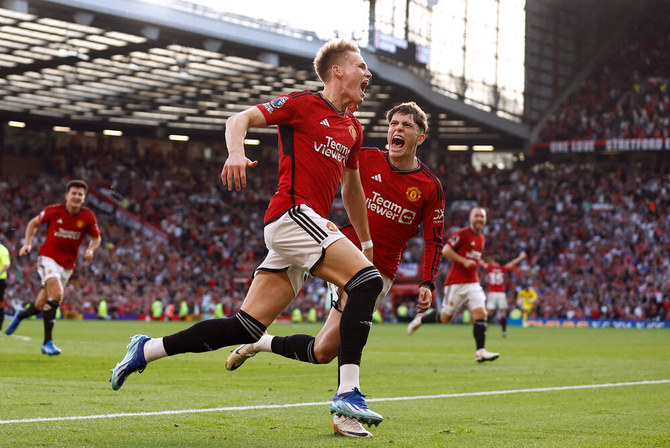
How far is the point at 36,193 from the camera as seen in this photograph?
4003cm

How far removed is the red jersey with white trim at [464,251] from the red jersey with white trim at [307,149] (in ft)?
28.1

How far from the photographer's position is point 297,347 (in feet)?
20.2

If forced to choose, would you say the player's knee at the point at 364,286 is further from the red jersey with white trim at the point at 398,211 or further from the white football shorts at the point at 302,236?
the red jersey with white trim at the point at 398,211

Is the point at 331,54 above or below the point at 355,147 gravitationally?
above

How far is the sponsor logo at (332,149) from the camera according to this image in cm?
534

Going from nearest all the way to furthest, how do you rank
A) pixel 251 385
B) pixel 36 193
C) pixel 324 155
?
1. pixel 324 155
2. pixel 251 385
3. pixel 36 193

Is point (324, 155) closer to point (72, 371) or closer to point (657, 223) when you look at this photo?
point (72, 371)

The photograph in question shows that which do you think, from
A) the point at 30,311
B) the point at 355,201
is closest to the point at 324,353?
the point at 355,201

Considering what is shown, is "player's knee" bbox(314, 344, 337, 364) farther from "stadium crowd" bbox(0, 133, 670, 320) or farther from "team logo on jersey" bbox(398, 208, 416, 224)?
"stadium crowd" bbox(0, 133, 670, 320)

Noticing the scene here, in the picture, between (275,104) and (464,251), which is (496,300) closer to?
(464,251)

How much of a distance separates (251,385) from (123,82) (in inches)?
1164

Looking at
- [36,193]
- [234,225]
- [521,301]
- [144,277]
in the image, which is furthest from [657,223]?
[36,193]

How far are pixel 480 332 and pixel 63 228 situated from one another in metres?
6.16

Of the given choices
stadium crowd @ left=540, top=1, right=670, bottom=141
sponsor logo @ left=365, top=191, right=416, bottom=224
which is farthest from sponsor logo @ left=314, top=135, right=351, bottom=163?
stadium crowd @ left=540, top=1, right=670, bottom=141
